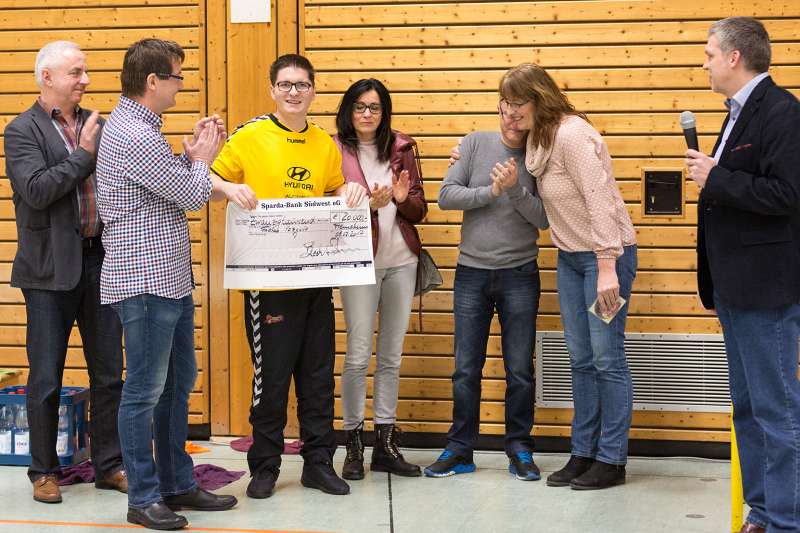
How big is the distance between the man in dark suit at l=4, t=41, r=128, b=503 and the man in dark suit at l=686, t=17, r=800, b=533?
8.39 feet

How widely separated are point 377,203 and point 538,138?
79cm

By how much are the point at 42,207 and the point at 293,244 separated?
1079 millimetres

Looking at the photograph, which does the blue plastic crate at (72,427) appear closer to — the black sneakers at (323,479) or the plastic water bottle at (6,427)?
the plastic water bottle at (6,427)

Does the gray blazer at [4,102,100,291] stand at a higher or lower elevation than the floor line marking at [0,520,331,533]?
higher

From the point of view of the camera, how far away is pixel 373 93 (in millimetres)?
4727

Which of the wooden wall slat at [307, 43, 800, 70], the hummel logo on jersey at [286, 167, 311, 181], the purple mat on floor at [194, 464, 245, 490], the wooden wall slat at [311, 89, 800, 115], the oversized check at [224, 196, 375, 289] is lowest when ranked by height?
the purple mat on floor at [194, 464, 245, 490]

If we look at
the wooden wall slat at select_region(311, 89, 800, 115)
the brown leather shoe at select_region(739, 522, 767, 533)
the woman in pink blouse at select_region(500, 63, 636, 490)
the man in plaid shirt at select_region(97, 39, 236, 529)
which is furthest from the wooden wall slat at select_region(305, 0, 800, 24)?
the brown leather shoe at select_region(739, 522, 767, 533)

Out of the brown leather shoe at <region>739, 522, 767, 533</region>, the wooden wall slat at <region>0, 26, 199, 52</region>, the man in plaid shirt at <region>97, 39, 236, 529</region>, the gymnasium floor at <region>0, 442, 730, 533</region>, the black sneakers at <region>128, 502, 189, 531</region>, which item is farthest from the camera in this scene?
the wooden wall slat at <region>0, 26, 199, 52</region>

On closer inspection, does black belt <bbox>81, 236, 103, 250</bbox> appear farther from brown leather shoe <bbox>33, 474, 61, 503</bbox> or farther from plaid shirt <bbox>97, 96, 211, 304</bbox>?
brown leather shoe <bbox>33, 474, 61, 503</bbox>

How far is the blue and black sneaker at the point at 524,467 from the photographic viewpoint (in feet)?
15.7

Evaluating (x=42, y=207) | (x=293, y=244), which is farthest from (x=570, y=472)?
(x=42, y=207)

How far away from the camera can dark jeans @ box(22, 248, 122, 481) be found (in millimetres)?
4488

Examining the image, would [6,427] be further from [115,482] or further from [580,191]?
[580,191]

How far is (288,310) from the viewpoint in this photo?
4.48 m
